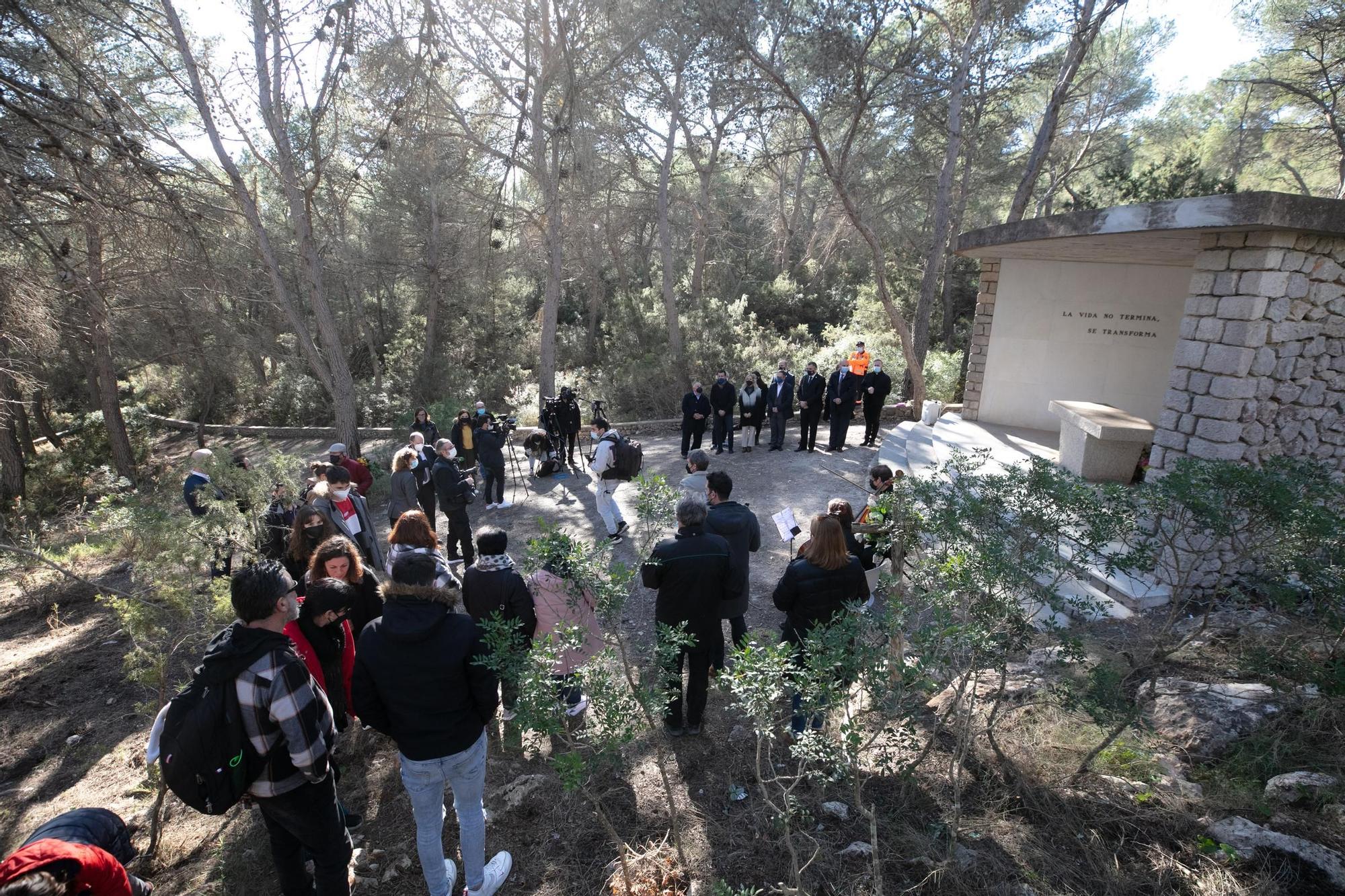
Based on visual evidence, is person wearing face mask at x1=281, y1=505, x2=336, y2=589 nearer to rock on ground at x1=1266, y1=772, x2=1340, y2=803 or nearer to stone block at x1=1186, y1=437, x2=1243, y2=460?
rock on ground at x1=1266, y1=772, x2=1340, y2=803

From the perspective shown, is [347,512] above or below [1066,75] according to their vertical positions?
below

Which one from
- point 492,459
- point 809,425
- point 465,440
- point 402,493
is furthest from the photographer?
point 809,425

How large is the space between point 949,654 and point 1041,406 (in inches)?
344

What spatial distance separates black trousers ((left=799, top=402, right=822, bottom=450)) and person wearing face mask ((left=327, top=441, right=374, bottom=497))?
6.49m

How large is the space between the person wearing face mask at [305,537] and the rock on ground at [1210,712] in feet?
16.7

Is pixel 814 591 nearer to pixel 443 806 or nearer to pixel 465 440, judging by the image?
pixel 443 806

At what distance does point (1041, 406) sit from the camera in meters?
9.92

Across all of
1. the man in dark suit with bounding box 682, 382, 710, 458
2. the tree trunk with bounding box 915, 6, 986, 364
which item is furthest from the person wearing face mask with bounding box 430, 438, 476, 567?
the tree trunk with bounding box 915, 6, 986, 364

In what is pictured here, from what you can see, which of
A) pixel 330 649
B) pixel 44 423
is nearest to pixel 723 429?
pixel 330 649

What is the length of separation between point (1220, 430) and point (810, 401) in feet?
18.4

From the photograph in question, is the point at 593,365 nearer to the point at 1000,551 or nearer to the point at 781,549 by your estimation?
the point at 781,549

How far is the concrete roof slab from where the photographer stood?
4.74m

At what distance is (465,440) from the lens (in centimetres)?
866

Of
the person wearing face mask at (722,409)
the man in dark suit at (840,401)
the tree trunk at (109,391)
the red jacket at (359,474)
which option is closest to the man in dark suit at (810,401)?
the man in dark suit at (840,401)
